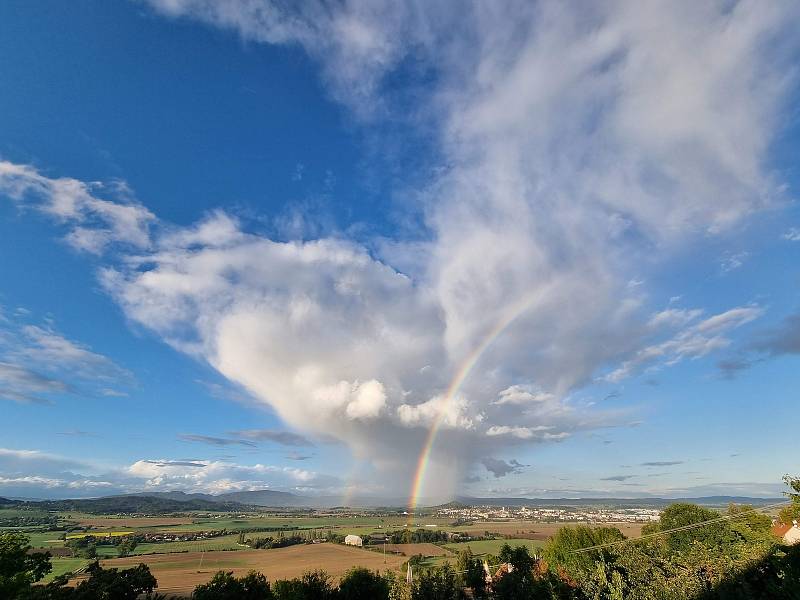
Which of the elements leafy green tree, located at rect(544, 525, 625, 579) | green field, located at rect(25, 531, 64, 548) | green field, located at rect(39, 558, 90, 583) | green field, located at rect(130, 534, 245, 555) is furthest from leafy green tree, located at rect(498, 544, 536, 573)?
green field, located at rect(25, 531, 64, 548)

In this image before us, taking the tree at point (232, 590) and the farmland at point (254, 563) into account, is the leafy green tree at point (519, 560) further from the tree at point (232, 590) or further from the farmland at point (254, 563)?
the tree at point (232, 590)

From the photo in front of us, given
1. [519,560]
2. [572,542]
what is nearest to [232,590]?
[519,560]

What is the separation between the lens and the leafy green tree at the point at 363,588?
53.6m

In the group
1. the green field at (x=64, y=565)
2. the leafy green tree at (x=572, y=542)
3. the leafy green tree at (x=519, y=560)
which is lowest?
the green field at (x=64, y=565)

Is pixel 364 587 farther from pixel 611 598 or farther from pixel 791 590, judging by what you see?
pixel 791 590

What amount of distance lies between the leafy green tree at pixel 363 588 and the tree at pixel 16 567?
32072 mm

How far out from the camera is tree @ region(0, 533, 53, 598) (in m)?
33.0

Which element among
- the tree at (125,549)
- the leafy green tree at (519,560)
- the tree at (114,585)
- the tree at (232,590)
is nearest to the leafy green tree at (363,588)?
the tree at (232,590)

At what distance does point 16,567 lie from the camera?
116ft

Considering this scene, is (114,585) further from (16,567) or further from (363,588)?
(363,588)

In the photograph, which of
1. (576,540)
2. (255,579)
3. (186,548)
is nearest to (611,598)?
(255,579)

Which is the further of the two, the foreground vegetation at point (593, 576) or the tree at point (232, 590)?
the tree at point (232, 590)

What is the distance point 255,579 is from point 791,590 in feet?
179

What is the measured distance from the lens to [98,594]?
153ft
